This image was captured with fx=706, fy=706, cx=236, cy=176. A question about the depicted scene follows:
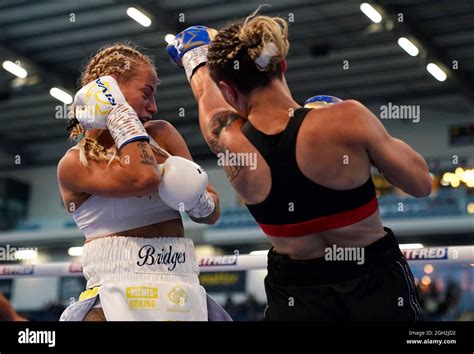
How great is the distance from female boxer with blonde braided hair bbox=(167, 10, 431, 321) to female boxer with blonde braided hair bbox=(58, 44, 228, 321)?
0.20 m

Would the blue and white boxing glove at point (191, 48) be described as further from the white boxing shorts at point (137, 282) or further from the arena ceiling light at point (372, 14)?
the arena ceiling light at point (372, 14)

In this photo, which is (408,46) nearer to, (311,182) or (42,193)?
(311,182)

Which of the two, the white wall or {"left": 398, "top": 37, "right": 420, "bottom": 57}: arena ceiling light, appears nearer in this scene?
{"left": 398, "top": 37, "right": 420, "bottom": 57}: arena ceiling light

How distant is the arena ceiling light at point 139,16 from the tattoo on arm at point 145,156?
5.17ft

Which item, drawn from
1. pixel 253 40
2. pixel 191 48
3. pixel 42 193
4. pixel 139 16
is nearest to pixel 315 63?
pixel 139 16

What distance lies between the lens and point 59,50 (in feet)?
13.4

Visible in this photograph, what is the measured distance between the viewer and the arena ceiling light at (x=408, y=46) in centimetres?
345

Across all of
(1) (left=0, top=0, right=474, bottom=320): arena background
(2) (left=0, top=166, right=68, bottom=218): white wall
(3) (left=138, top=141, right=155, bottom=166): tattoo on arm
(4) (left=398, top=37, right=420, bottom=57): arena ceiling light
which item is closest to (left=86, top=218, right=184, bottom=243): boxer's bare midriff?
(3) (left=138, top=141, right=155, bottom=166): tattoo on arm

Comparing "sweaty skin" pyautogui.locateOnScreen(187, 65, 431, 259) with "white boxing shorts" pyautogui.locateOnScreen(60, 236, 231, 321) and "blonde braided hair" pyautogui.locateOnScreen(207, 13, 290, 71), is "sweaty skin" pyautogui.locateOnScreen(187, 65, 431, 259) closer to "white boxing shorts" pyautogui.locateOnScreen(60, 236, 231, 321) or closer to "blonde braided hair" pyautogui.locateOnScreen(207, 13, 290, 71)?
"blonde braided hair" pyautogui.locateOnScreen(207, 13, 290, 71)

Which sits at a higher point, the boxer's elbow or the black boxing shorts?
the boxer's elbow

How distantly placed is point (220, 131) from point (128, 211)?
0.35 m

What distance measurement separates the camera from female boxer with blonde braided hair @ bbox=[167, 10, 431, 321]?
1.78 meters

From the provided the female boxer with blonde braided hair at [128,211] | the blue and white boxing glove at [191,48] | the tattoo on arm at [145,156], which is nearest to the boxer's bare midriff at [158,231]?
the female boxer with blonde braided hair at [128,211]

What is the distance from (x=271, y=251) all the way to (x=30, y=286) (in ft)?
36.2
